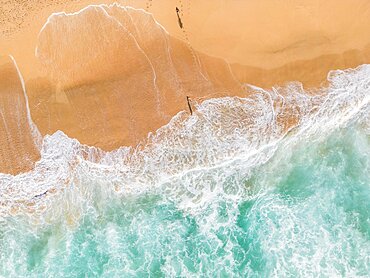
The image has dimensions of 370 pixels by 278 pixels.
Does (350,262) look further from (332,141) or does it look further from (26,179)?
(26,179)

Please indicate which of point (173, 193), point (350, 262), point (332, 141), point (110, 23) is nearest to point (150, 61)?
point (110, 23)

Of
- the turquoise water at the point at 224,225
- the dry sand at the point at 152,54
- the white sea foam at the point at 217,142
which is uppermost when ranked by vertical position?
the dry sand at the point at 152,54

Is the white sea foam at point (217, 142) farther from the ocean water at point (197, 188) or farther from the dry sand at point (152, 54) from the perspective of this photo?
the dry sand at point (152, 54)

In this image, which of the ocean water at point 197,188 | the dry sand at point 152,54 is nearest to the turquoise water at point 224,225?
the ocean water at point 197,188

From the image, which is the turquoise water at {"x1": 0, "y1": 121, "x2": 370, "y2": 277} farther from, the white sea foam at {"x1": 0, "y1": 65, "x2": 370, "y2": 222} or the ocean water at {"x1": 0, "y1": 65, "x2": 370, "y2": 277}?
the white sea foam at {"x1": 0, "y1": 65, "x2": 370, "y2": 222}

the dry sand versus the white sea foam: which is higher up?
the dry sand

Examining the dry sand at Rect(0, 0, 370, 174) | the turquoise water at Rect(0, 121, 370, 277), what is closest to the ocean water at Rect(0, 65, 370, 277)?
the turquoise water at Rect(0, 121, 370, 277)
